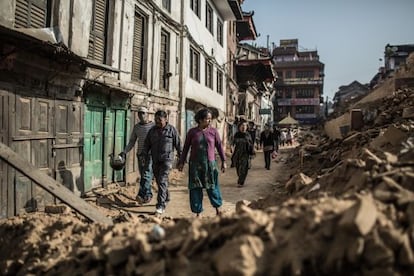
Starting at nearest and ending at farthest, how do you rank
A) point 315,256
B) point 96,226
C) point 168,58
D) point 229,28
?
point 315,256, point 96,226, point 168,58, point 229,28

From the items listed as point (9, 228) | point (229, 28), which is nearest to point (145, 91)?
point (9, 228)

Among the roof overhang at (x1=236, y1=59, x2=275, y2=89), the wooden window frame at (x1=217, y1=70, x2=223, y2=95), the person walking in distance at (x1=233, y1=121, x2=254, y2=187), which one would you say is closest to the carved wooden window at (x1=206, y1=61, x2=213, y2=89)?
the wooden window frame at (x1=217, y1=70, x2=223, y2=95)

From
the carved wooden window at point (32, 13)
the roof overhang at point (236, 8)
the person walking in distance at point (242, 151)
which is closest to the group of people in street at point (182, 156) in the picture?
the carved wooden window at point (32, 13)

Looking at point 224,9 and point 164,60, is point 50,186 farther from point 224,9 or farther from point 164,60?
point 224,9

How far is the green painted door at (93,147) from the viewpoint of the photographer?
24.1 feet

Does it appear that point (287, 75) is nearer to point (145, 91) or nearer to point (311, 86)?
point (311, 86)

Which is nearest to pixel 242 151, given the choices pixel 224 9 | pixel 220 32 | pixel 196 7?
pixel 196 7

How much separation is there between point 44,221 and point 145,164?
286 centimetres

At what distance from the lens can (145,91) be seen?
995cm

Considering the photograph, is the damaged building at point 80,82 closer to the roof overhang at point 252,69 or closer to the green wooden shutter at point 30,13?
the green wooden shutter at point 30,13

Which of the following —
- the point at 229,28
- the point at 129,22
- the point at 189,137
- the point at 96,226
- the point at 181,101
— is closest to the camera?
the point at 96,226

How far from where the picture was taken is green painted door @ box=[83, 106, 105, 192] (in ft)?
24.1

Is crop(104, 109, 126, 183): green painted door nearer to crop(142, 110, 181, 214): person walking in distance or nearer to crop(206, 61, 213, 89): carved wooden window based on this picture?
crop(142, 110, 181, 214): person walking in distance

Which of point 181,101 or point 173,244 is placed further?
point 181,101
